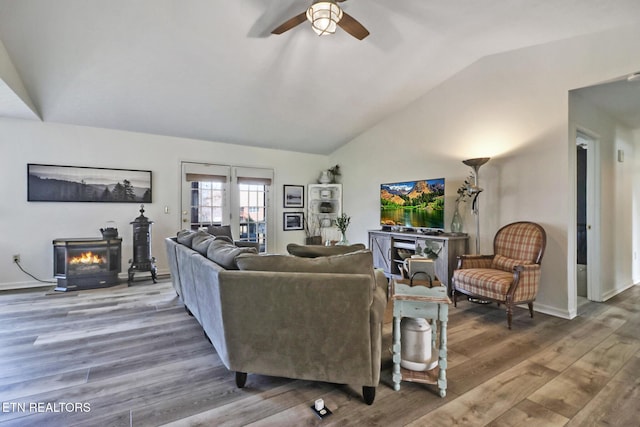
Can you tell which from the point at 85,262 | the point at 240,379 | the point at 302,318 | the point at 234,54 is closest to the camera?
the point at 302,318

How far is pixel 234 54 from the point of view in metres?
3.47

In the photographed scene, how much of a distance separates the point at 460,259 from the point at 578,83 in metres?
Answer: 2.26

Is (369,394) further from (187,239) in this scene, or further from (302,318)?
(187,239)

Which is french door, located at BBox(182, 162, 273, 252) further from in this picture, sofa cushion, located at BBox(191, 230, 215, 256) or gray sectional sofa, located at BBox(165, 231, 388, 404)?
gray sectional sofa, located at BBox(165, 231, 388, 404)

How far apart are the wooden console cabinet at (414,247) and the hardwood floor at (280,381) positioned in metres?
0.95

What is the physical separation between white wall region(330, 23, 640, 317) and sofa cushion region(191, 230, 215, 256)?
3440 millimetres

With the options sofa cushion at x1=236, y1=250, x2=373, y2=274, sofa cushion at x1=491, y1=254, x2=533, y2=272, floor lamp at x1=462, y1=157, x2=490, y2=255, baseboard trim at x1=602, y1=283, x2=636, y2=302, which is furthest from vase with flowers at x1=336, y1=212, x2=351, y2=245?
sofa cushion at x1=236, y1=250, x2=373, y2=274

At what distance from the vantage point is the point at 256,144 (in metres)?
5.87

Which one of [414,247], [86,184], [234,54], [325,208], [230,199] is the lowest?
[414,247]

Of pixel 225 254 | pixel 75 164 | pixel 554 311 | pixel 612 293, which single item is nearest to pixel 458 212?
pixel 554 311

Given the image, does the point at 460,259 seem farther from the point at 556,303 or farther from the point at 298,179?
the point at 298,179

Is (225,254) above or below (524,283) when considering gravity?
above

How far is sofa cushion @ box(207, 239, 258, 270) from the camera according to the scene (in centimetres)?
205

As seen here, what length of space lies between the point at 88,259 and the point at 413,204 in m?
4.96
